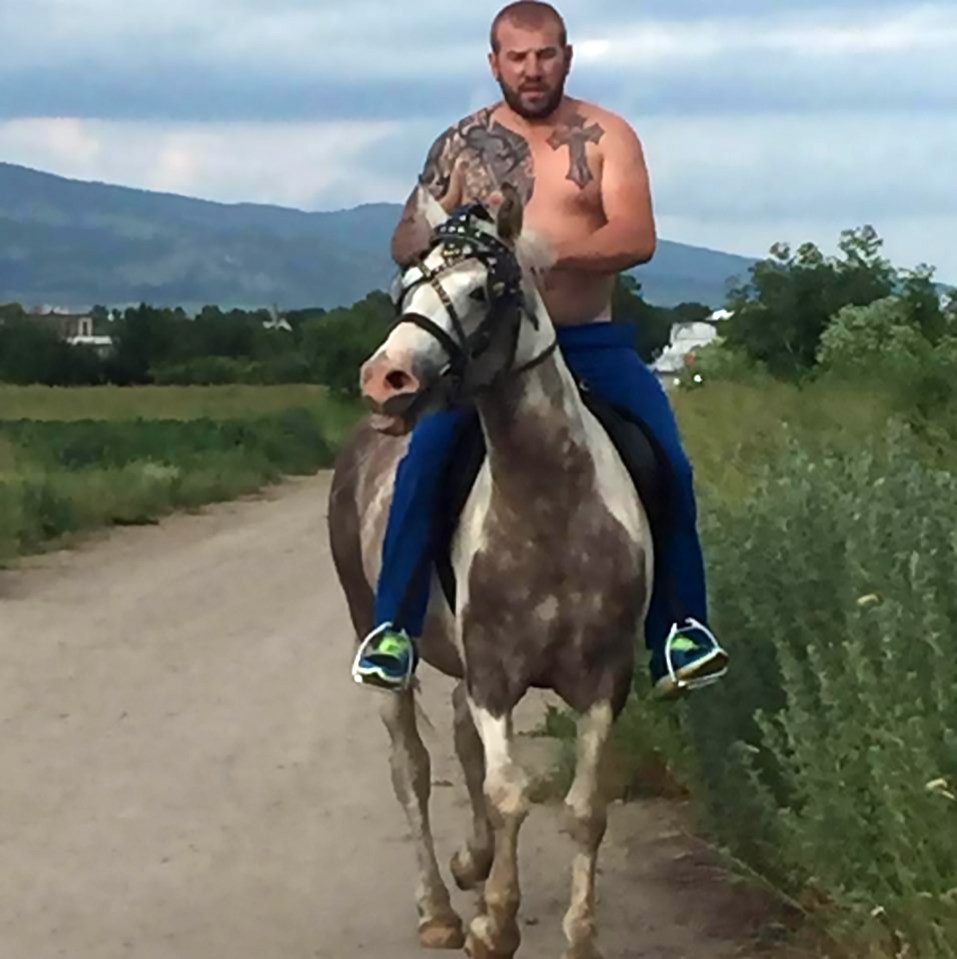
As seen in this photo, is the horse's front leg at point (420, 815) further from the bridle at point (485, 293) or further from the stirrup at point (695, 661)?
the bridle at point (485, 293)

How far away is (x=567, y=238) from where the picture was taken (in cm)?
696

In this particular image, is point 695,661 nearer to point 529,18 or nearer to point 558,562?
point 558,562

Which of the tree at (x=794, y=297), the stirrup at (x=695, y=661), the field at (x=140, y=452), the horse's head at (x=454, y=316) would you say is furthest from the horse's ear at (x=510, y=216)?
the tree at (x=794, y=297)

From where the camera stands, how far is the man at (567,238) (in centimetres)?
696

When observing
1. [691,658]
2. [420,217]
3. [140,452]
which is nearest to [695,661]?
[691,658]

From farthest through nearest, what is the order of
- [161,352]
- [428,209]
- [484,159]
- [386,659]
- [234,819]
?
[161,352] < [234,819] < [386,659] < [484,159] < [428,209]

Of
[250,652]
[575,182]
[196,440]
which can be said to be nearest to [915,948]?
[575,182]

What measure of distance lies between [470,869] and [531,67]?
2949 millimetres

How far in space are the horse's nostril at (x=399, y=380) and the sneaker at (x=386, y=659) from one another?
1572 millimetres

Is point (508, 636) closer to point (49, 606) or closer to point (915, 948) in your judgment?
point (915, 948)

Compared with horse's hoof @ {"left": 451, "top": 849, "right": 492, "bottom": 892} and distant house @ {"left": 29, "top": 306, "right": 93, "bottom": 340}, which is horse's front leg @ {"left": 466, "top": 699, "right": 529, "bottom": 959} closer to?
horse's hoof @ {"left": 451, "top": 849, "right": 492, "bottom": 892}

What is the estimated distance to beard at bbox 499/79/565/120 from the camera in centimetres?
707

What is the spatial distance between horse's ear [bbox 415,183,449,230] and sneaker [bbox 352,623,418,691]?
141cm

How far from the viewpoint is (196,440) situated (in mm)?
41844
